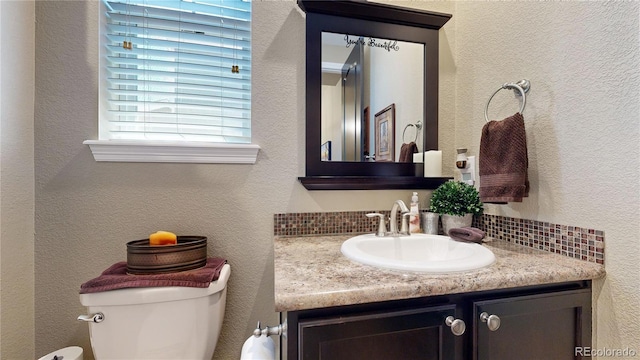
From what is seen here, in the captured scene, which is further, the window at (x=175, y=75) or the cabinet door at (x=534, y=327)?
the window at (x=175, y=75)

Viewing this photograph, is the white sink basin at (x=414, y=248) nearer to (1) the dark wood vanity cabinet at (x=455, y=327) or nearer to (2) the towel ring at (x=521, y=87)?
(1) the dark wood vanity cabinet at (x=455, y=327)

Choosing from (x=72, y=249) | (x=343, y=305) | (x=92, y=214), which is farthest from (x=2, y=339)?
(x=343, y=305)

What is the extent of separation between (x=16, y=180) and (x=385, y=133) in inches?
56.6

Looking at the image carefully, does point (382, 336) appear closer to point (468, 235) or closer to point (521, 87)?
point (468, 235)

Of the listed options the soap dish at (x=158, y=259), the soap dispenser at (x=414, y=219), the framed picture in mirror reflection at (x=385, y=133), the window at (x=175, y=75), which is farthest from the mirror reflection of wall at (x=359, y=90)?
the soap dish at (x=158, y=259)

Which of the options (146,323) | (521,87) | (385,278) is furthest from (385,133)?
(146,323)

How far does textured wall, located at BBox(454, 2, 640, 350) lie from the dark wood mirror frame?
270 mm

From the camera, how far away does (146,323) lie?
854 mm

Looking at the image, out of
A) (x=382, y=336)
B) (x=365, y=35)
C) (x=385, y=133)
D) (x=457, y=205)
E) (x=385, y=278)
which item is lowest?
(x=382, y=336)

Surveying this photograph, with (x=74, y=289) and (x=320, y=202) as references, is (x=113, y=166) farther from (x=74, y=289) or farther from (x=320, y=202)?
(x=320, y=202)

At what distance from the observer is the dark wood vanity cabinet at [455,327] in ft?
1.94

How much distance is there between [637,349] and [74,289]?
72.0 inches

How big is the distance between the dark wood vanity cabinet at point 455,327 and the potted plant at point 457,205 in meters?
0.43

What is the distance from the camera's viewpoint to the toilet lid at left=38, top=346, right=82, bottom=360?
89cm
